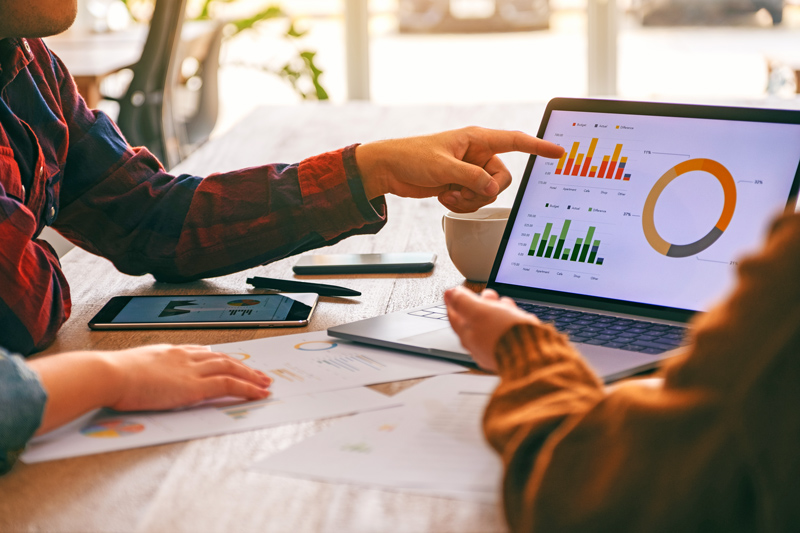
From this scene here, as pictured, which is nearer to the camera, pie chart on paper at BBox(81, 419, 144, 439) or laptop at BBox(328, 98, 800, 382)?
pie chart on paper at BBox(81, 419, 144, 439)

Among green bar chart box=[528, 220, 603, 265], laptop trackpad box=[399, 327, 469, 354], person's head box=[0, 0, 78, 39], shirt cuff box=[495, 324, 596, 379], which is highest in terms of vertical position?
person's head box=[0, 0, 78, 39]

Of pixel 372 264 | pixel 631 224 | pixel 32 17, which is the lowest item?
pixel 372 264

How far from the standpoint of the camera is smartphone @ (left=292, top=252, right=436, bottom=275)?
1098mm

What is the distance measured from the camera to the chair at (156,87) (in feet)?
9.70

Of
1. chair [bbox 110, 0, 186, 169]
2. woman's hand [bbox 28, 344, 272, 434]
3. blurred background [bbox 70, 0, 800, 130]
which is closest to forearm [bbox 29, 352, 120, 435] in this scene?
woman's hand [bbox 28, 344, 272, 434]

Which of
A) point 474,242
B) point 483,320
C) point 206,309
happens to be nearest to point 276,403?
point 483,320

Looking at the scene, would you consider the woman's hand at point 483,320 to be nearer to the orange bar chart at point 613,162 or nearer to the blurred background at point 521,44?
the orange bar chart at point 613,162

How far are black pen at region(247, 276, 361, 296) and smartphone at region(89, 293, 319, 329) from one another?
21 mm

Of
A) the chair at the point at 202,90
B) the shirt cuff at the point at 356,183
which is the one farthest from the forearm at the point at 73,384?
the chair at the point at 202,90

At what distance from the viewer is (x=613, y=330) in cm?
78

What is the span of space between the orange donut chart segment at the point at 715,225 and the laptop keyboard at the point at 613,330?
0.08 metres

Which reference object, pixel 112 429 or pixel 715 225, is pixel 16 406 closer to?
pixel 112 429

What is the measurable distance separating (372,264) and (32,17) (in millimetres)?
509

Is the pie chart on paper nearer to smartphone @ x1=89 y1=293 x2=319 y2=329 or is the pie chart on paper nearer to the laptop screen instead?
smartphone @ x1=89 y1=293 x2=319 y2=329
